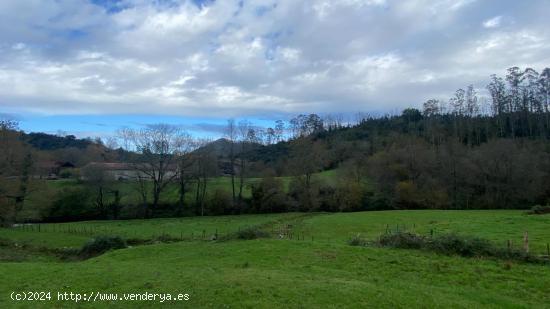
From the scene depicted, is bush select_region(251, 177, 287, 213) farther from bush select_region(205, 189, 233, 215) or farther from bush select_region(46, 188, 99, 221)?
bush select_region(46, 188, 99, 221)

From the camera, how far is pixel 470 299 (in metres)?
13.9

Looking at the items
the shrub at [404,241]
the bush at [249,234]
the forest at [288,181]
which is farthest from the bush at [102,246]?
the forest at [288,181]

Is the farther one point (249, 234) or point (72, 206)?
point (72, 206)

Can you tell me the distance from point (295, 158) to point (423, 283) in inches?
2849

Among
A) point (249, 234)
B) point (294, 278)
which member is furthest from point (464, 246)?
point (249, 234)

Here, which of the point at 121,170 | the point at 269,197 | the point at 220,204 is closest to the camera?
the point at 269,197

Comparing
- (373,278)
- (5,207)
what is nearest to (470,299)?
(373,278)

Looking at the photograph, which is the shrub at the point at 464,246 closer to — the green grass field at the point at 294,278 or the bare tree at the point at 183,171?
the green grass field at the point at 294,278

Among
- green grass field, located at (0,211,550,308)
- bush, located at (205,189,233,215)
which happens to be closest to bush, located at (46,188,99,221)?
bush, located at (205,189,233,215)

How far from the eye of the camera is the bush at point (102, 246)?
30.3m

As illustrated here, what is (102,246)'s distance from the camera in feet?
99.9

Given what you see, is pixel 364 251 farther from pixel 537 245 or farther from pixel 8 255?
pixel 8 255

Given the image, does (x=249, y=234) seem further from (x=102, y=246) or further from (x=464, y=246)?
(x=464, y=246)

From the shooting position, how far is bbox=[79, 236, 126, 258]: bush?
99.3 ft
